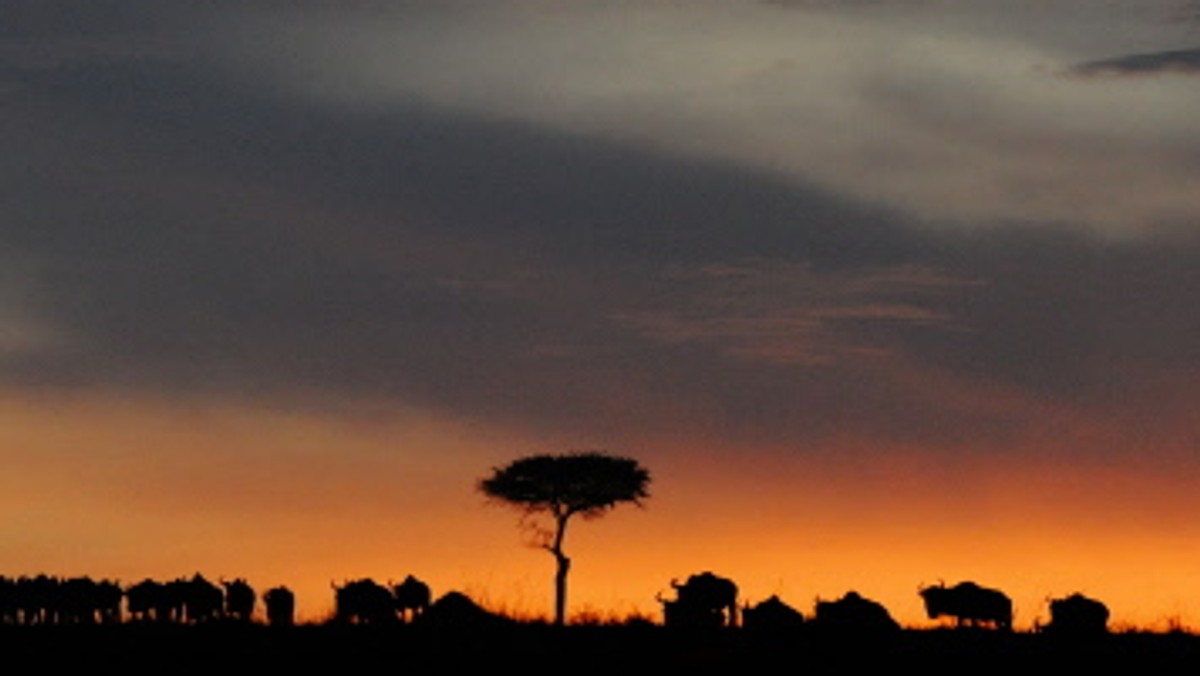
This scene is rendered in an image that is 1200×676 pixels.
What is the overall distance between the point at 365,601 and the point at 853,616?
17.0 m

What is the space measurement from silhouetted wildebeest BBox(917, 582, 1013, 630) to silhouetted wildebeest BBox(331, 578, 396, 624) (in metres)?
16.3

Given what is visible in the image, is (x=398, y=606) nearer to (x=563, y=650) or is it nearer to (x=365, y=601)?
(x=365, y=601)

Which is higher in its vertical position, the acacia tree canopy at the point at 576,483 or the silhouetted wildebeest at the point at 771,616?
the acacia tree canopy at the point at 576,483

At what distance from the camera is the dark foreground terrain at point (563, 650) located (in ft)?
183

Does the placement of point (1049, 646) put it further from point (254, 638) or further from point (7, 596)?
point (7, 596)

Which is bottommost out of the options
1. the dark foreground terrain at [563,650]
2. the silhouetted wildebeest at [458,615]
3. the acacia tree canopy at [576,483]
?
the dark foreground terrain at [563,650]

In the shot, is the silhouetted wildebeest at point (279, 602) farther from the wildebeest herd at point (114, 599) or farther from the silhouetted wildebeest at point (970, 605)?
the silhouetted wildebeest at point (970, 605)

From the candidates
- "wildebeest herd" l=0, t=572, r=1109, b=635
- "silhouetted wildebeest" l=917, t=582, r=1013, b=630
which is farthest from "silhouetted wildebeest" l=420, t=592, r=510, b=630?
"silhouetted wildebeest" l=917, t=582, r=1013, b=630

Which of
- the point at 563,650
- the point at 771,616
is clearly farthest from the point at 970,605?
the point at 563,650

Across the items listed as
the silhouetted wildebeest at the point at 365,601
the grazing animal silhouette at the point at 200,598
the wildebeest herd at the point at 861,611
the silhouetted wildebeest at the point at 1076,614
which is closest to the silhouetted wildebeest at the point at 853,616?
the wildebeest herd at the point at 861,611

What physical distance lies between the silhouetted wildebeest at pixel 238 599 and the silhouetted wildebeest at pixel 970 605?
2163 cm

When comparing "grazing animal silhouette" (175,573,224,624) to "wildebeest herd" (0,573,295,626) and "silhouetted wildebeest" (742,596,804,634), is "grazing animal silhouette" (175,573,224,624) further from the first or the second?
"silhouetted wildebeest" (742,596,804,634)

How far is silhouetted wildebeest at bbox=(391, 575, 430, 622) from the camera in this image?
7619cm

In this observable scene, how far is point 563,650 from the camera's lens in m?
57.8
